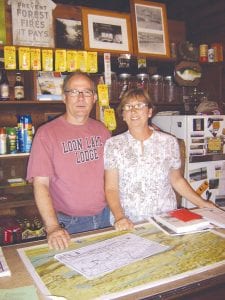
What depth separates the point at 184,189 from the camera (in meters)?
1.76

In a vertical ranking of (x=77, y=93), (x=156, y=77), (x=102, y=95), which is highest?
(x=156, y=77)

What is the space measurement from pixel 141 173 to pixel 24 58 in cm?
164

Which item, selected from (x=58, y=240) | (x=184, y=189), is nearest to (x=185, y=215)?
(x=184, y=189)

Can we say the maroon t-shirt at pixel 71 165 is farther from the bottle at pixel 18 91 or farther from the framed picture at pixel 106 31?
the framed picture at pixel 106 31

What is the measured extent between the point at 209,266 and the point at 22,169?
2.48 m

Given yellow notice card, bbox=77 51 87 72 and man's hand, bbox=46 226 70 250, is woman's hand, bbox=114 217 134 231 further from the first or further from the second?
yellow notice card, bbox=77 51 87 72

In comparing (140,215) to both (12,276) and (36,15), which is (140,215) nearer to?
(12,276)

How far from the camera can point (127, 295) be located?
3.00 ft

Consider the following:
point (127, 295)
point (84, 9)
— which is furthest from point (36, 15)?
point (127, 295)

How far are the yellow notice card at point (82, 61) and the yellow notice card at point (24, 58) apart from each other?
442mm

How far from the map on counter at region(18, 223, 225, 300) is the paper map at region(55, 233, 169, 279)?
0.02 metres

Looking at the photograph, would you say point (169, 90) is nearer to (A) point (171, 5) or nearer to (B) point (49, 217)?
(A) point (171, 5)

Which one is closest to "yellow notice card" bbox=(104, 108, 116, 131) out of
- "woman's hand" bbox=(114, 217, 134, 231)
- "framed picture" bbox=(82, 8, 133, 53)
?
"framed picture" bbox=(82, 8, 133, 53)

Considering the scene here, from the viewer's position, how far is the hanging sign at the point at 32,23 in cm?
281
